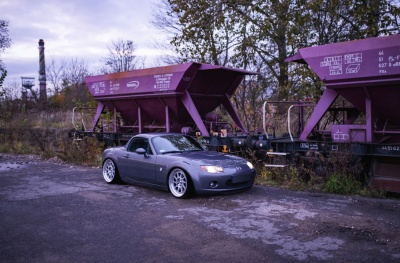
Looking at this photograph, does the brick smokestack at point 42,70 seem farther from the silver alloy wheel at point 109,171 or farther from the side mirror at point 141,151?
the side mirror at point 141,151

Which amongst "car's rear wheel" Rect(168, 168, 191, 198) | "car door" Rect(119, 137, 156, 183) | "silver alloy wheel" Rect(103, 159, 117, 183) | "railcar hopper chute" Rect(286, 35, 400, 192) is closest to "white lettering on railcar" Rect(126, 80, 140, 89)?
"silver alloy wheel" Rect(103, 159, 117, 183)

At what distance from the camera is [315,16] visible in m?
16.5

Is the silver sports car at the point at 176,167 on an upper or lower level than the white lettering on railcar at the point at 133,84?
lower

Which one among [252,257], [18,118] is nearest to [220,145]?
[252,257]

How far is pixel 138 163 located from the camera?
9.76m

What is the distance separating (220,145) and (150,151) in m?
3.34

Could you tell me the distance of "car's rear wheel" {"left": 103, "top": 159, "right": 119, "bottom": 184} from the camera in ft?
35.1

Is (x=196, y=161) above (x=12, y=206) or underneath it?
above

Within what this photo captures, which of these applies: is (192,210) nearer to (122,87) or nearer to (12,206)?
(12,206)

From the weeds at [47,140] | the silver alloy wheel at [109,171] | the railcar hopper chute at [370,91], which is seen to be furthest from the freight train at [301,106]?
the silver alloy wheel at [109,171]

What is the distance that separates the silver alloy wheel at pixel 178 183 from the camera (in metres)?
8.66

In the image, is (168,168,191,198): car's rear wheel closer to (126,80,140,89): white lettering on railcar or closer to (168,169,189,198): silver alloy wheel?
(168,169,189,198): silver alloy wheel

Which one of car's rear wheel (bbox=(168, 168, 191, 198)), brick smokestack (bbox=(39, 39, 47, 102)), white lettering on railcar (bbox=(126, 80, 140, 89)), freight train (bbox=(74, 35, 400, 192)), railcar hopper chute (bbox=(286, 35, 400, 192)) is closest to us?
car's rear wheel (bbox=(168, 168, 191, 198))

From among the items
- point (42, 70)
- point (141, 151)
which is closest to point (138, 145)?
point (141, 151)
